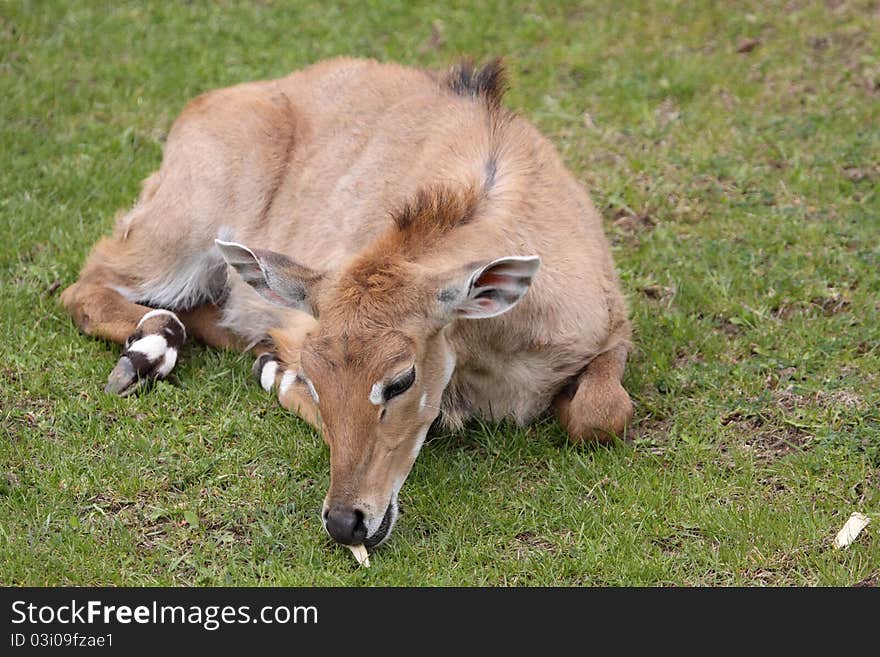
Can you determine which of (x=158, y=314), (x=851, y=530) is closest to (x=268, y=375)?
(x=158, y=314)

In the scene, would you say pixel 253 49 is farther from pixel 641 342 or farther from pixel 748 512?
pixel 748 512

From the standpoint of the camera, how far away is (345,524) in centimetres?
551

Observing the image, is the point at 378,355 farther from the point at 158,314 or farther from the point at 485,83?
the point at 158,314

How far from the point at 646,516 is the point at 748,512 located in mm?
486

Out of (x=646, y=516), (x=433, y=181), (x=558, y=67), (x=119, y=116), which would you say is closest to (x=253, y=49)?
(x=119, y=116)

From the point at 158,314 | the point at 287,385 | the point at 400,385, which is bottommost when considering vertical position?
the point at 158,314

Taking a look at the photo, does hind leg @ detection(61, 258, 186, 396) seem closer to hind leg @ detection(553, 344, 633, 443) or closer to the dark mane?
the dark mane

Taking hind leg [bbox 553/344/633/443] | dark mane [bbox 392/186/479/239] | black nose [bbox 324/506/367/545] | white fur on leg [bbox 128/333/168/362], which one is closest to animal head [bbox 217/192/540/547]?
black nose [bbox 324/506/367/545]

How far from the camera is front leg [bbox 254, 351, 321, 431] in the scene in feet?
22.6

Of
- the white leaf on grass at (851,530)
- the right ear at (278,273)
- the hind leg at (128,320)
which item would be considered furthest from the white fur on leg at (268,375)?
the white leaf on grass at (851,530)

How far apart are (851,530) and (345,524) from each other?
235 centimetres

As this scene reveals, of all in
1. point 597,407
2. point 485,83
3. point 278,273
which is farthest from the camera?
point 485,83

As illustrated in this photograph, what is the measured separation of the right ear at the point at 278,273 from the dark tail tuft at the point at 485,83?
1980mm

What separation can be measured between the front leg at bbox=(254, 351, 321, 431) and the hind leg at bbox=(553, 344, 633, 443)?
136 cm
